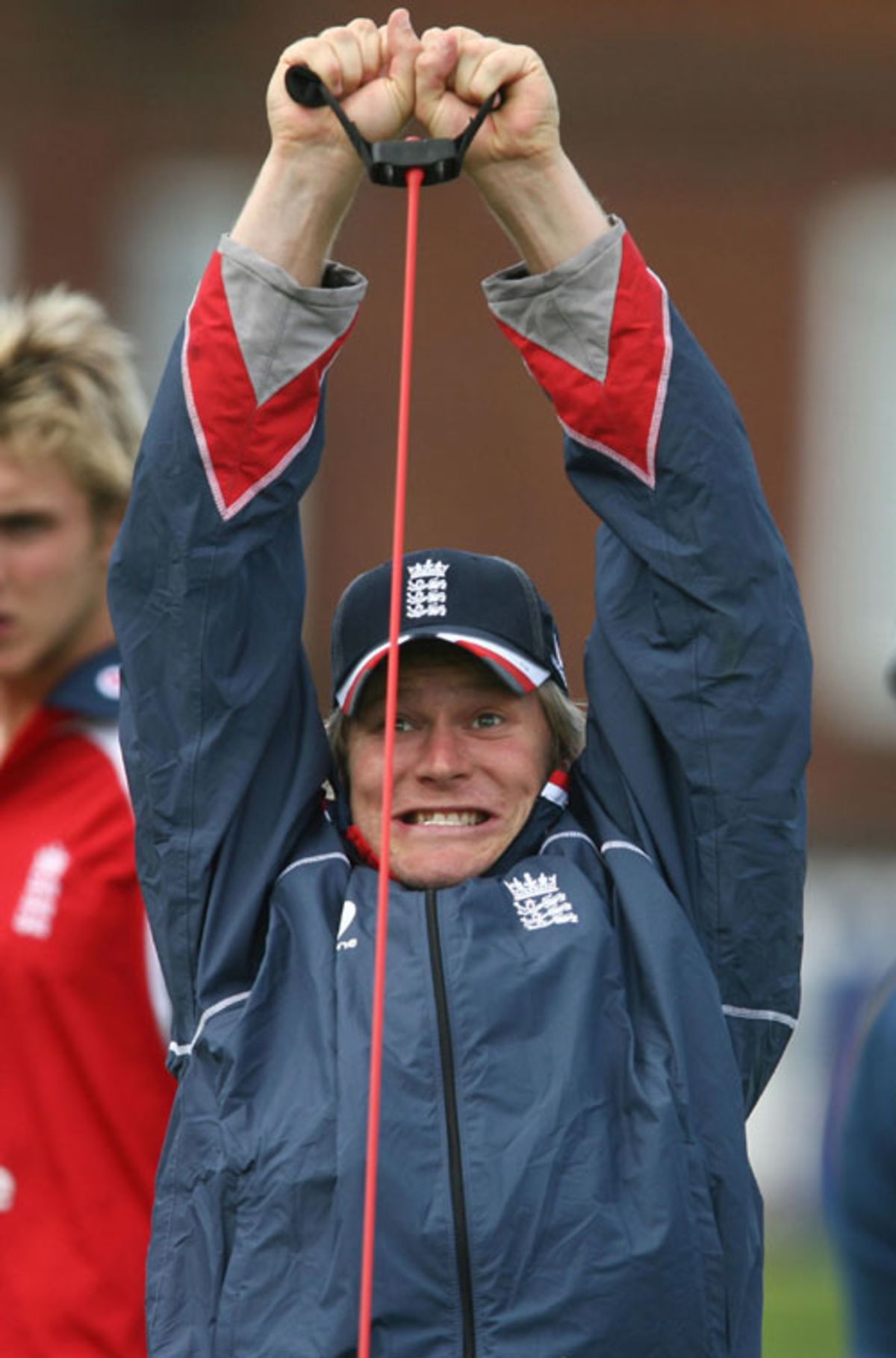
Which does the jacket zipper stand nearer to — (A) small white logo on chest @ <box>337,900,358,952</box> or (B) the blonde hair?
(A) small white logo on chest @ <box>337,900,358,952</box>

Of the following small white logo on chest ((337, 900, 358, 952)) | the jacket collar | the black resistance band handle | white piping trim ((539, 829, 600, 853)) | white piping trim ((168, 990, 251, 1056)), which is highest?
the black resistance band handle

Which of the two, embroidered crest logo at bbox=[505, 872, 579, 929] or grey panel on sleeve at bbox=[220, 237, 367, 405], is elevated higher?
grey panel on sleeve at bbox=[220, 237, 367, 405]

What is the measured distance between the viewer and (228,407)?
2334 mm

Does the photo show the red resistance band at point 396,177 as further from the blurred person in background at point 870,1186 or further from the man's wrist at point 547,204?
the blurred person in background at point 870,1186

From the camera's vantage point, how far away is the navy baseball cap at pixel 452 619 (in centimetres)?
242

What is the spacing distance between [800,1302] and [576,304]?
15.6ft

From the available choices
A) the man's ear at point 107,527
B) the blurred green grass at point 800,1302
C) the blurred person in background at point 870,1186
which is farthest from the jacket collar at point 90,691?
the blurred green grass at point 800,1302

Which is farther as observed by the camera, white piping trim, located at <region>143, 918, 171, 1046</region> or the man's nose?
white piping trim, located at <region>143, 918, 171, 1046</region>

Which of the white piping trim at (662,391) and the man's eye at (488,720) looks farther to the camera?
the man's eye at (488,720)

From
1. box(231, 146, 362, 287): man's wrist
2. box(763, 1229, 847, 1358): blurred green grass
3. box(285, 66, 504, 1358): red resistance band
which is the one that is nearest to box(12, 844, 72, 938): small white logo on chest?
box(285, 66, 504, 1358): red resistance band

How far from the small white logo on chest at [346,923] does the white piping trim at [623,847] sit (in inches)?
9.8

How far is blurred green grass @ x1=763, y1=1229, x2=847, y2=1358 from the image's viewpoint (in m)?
6.05

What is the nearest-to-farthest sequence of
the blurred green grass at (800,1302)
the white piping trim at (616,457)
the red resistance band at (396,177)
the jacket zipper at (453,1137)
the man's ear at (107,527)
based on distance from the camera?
the jacket zipper at (453,1137), the red resistance band at (396,177), the white piping trim at (616,457), the man's ear at (107,527), the blurred green grass at (800,1302)

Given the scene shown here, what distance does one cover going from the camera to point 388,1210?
211 cm
